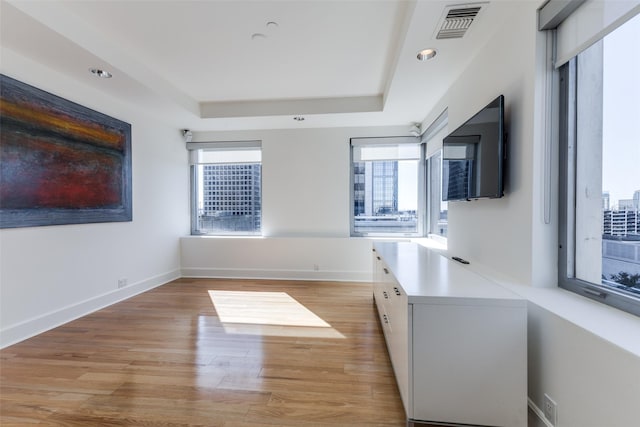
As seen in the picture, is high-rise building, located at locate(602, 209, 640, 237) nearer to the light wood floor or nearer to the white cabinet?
the white cabinet

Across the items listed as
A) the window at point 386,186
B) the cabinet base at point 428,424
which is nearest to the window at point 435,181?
the window at point 386,186

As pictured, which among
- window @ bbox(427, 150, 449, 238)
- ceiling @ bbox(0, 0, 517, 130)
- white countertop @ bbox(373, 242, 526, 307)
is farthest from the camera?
window @ bbox(427, 150, 449, 238)

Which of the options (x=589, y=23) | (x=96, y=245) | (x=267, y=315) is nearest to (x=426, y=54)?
(x=589, y=23)

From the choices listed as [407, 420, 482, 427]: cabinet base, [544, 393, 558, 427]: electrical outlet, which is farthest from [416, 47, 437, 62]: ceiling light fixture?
[407, 420, 482, 427]: cabinet base

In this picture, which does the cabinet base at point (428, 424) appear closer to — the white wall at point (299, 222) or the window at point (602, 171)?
the window at point (602, 171)

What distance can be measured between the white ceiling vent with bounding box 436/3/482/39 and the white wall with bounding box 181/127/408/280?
93.3 inches

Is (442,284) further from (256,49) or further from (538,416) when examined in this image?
(256,49)

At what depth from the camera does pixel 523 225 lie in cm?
166

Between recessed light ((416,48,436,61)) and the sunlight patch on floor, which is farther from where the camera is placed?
the sunlight patch on floor

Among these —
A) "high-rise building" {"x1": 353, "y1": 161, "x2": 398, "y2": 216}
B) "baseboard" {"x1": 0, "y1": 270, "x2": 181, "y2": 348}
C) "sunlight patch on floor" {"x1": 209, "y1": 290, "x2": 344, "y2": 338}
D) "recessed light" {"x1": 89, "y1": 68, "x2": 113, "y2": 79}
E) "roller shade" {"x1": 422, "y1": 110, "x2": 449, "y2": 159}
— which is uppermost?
"recessed light" {"x1": 89, "y1": 68, "x2": 113, "y2": 79}

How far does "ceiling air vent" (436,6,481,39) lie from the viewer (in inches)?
69.4

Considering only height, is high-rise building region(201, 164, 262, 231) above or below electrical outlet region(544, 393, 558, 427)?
above

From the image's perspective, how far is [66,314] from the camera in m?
2.76

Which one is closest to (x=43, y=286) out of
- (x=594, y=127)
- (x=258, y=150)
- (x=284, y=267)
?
(x=284, y=267)
